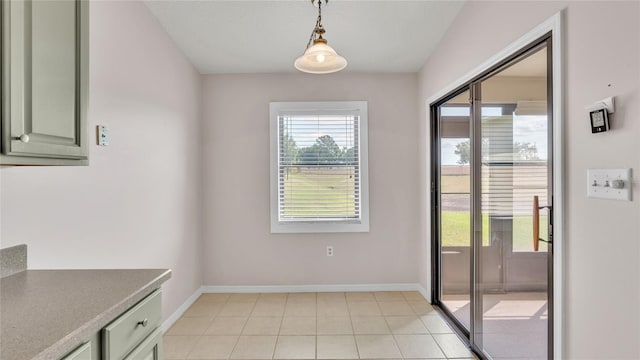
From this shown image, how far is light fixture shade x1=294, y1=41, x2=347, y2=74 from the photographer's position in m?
1.93

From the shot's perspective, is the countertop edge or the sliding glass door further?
the sliding glass door

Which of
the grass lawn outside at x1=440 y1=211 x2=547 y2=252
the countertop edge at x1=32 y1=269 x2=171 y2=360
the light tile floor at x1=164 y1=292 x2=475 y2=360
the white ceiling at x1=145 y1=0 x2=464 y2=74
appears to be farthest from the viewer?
the white ceiling at x1=145 y1=0 x2=464 y2=74

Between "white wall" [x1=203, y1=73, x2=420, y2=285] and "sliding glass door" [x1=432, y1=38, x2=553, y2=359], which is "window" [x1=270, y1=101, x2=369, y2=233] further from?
"sliding glass door" [x1=432, y1=38, x2=553, y2=359]

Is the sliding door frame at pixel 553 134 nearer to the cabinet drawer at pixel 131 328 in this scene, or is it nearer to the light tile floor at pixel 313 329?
the light tile floor at pixel 313 329

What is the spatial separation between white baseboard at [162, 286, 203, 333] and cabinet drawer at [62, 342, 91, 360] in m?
2.08

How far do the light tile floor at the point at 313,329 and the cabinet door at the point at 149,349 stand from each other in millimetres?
1228

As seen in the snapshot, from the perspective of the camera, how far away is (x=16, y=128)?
1.08m

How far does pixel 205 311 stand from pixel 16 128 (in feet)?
8.62

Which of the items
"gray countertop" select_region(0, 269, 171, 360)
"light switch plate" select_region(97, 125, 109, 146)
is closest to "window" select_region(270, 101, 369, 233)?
"light switch plate" select_region(97, 125, 109, 146)

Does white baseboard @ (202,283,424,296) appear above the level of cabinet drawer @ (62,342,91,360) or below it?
below
